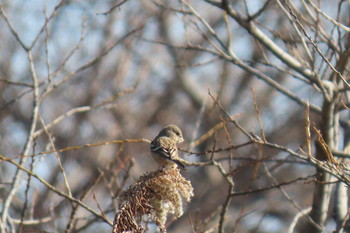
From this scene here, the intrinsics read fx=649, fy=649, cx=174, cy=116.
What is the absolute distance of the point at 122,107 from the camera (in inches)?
637

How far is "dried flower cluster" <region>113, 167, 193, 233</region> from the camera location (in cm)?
400

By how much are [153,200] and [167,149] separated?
1740 mm

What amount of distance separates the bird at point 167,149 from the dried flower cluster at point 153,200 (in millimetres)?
868

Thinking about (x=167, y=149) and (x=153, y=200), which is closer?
(x=153, y=200)

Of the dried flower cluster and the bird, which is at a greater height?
the bird

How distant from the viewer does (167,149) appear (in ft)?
19.2

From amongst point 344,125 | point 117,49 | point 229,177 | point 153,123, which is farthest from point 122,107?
point 229,177

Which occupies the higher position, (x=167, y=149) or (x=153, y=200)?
(x=167, y=149)

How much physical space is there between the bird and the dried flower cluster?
2.85 feet

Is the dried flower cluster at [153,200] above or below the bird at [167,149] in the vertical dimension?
below

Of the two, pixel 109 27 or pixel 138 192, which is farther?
pixel 109 27

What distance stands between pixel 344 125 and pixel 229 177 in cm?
229

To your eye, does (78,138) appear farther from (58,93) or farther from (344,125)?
(344,125)

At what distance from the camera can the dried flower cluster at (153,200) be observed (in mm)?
4004
